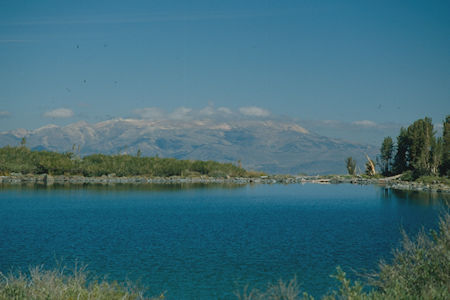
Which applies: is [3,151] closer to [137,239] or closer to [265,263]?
[137,239]

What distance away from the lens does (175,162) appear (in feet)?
257

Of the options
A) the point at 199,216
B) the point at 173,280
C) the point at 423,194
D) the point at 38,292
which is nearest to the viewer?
the point at 38,292

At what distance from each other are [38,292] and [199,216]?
71.1 feet

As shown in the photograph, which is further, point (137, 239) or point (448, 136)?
point (448, 136)

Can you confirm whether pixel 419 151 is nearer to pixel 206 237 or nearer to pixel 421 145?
pixel 421 145

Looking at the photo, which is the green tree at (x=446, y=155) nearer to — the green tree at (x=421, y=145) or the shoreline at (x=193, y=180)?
the green tree at (x=421, y=145)

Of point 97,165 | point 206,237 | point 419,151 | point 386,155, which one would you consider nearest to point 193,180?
point 97,165

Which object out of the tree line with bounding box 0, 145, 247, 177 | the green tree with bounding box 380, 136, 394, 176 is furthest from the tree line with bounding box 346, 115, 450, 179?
the tree line with bounding box 0, 145, 247, 177

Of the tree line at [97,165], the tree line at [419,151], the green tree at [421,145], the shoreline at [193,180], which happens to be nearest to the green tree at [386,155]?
the tree line at [419,151]

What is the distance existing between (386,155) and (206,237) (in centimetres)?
5088

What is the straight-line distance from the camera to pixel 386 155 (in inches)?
2694

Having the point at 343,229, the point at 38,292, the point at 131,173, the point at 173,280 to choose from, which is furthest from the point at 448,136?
the point at 38,292

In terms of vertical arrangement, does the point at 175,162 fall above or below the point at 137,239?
above

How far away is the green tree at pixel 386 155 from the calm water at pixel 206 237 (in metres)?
26.9
